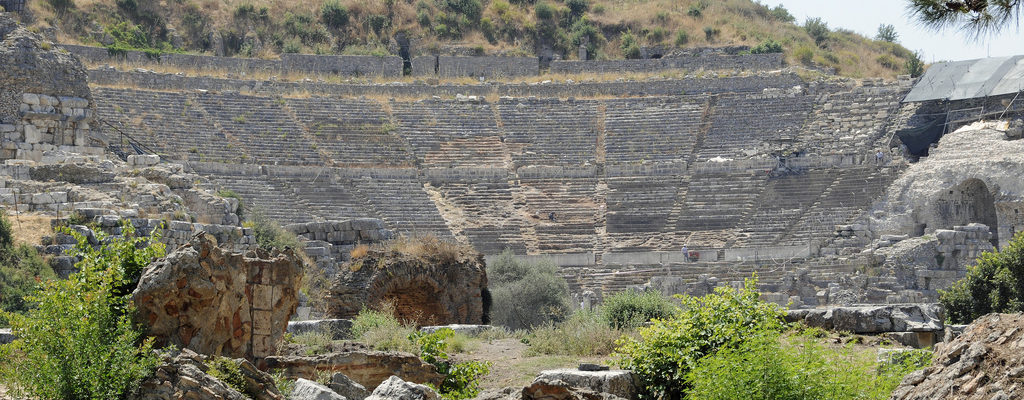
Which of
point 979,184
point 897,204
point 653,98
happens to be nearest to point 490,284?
point 897,204

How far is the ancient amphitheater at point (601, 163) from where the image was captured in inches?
1180

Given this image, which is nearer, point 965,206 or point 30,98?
point 30,98

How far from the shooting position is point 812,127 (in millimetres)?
38281

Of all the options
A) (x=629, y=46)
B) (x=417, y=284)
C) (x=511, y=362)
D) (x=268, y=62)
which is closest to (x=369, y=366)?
(x=511, y=362)

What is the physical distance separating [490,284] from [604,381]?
50.5ft

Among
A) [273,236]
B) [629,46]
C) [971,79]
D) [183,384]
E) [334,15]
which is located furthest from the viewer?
[334,15]

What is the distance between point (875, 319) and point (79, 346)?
22.7 ft

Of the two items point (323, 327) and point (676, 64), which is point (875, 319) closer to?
point (323, 327)

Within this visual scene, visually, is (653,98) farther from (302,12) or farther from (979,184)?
(302,12)

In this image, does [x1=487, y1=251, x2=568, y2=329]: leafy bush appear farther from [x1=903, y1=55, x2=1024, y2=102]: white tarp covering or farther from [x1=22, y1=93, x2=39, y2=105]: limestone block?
[x1=903, y1=55, x2=1024, y2=102]: white tarp covering

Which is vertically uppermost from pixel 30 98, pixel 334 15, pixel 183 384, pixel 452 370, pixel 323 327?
pixel 334 15

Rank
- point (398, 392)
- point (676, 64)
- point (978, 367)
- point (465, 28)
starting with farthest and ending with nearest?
point (465, 28)
point (676, 64)
point (398, 392)
point (978, 367)

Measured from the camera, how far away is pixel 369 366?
11250mm

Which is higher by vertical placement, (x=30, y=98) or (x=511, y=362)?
(x=30, y=98)
